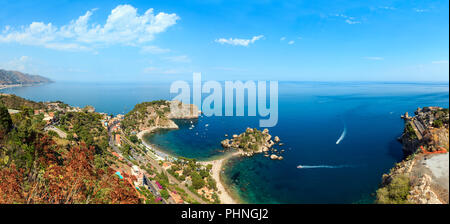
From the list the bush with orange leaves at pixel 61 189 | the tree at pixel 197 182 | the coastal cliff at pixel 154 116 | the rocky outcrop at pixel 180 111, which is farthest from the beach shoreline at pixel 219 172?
the rocky outcrop at pixel 180 111

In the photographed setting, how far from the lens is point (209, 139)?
108 feet

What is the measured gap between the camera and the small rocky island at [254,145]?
85.9ft

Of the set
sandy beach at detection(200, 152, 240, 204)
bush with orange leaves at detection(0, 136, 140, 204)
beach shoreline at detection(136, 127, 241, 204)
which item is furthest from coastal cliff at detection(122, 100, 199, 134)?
bush with orange leaves at detection(0, 136, 140, 204)

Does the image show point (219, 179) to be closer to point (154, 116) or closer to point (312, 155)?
point (312, 155)

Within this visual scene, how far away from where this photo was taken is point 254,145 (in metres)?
26.8

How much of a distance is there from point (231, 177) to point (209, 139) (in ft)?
43.0

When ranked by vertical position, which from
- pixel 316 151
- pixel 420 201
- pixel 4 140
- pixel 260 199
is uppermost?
pixel 4 140

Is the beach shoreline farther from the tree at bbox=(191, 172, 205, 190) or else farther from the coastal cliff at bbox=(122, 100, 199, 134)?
the coastal cliff at bbox=(122, 100, 199, 134)

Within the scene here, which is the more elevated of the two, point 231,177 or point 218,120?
point 218,120

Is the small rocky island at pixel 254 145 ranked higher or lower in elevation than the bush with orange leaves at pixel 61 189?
lower

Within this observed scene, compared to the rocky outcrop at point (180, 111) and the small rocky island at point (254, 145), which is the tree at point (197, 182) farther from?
the rocky outcrop at point (180, 111)
